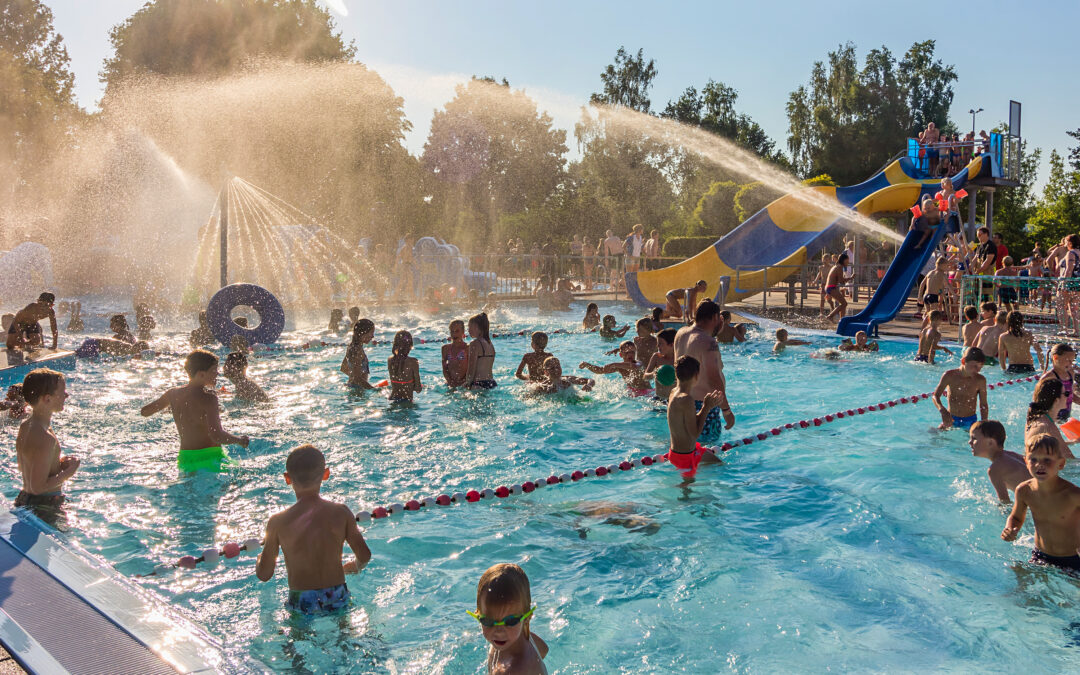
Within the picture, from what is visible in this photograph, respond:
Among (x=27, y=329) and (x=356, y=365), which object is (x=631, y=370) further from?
(x=27, y=329)

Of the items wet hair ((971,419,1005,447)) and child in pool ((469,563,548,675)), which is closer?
child in pool ((469,563,548,675))

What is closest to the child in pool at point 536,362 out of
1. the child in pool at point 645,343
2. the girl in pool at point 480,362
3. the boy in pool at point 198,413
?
the girl in pool at point 480,362

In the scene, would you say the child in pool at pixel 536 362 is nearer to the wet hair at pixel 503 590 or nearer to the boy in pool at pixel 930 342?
the boy in pool at pixel 930 342

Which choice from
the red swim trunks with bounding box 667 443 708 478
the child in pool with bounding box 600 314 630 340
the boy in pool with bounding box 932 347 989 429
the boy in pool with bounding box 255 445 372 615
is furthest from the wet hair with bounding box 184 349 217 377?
the child in pool with bounding box 600 314 630 340

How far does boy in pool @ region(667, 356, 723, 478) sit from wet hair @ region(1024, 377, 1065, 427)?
236 centimetres

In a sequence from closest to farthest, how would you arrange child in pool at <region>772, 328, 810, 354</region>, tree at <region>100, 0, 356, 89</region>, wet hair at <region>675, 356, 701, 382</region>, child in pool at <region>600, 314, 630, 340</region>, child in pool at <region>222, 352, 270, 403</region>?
wet hair at <region>675, 356, 701, 382</region>, child in pool at <region>222, 352, 270, 403</region>, child in pool at <region>772, 328, 810, 354</region>, child in pool at <region>600, 314, 630, 340</region>, tree at <region>100, 0, 356, 89</region>

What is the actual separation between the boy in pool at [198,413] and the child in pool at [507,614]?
14.3 feet

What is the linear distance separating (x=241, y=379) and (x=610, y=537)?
210 inches

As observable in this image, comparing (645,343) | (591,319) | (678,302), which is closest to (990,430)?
(645,343)

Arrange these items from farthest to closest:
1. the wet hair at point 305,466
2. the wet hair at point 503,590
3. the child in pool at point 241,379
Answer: the child in pool at point 241,379 < the wet hair at point 305,466 < the wet hair at point 503,590

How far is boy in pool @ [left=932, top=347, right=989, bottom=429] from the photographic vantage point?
7.62m

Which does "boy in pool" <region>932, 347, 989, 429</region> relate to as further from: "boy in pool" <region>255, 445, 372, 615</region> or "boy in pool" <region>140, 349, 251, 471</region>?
"boy in pool" <region>140, 349, 251, 471</region>

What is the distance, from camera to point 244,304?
557 inches

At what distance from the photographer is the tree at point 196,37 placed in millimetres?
31688
